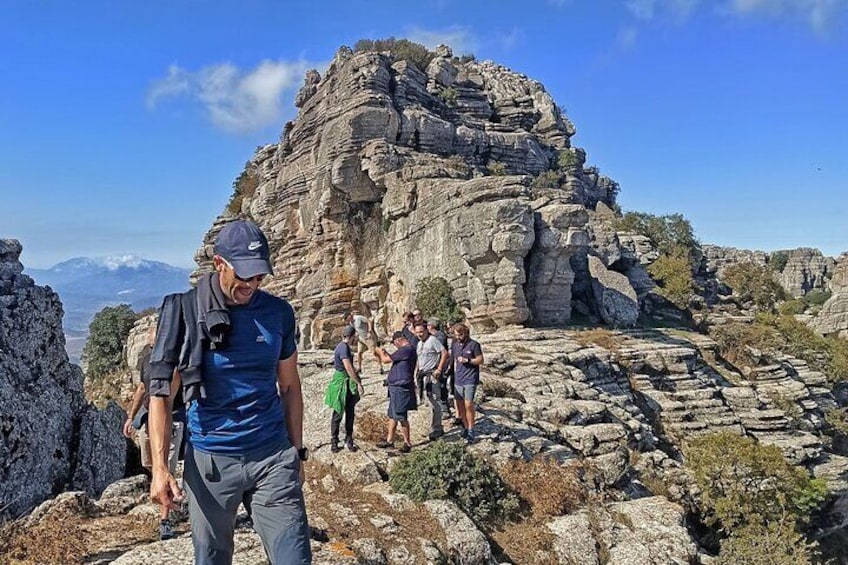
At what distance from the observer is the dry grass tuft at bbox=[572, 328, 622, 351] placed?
21828mm

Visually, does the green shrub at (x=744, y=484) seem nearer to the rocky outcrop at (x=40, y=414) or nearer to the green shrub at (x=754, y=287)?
the rocky outcrop at (x=40, y=414)

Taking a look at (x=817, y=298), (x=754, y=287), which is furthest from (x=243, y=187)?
(x=817, y=298)

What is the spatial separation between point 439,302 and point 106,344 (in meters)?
22.6

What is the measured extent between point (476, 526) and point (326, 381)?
A: 876cm

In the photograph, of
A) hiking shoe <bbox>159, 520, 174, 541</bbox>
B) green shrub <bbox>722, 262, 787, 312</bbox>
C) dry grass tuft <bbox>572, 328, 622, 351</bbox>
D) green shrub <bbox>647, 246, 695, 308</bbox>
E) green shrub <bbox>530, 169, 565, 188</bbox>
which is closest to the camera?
hiking shoe <bbox>159, 520, 174, 541</bbox>

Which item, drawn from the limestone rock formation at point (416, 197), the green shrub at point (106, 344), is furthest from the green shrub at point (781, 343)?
the green shrub at point (106, 344)

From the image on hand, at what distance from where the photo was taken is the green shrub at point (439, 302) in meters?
24.8

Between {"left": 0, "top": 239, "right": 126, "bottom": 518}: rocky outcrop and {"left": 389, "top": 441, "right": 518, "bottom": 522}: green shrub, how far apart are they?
12.9 ft

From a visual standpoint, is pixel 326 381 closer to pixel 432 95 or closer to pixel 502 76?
pixel 432 95

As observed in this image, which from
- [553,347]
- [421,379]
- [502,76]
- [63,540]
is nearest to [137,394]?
[63,540]

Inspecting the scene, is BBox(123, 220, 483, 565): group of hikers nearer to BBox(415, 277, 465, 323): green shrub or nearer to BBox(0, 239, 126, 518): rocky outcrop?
BBox(0, 239, 126, 518): rocky outcrop

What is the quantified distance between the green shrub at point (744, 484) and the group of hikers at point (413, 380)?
5722 mm

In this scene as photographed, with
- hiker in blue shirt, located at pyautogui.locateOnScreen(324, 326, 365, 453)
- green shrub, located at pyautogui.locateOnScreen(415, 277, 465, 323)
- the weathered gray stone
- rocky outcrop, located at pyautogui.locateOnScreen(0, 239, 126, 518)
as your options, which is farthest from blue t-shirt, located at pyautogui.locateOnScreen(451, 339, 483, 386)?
green shrub, located at pyautogui.locateOnScreen(415, 277, 465, 323)

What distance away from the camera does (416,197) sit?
2869 cm
